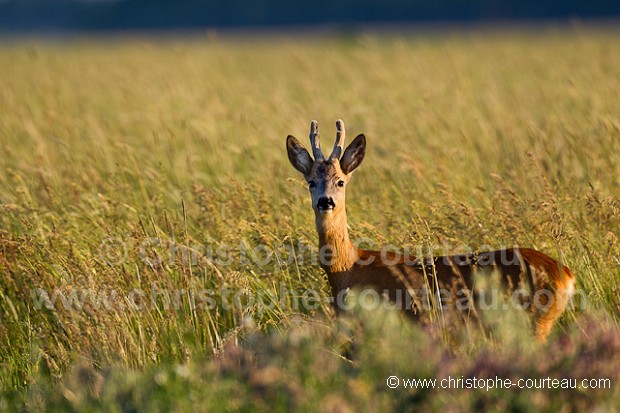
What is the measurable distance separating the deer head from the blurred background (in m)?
66.0

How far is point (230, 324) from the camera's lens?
5.12 metres

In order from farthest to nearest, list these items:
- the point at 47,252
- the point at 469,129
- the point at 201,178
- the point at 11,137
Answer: the point at 11,137 < the point at 469,129 < the point at 201,178 < the point at 47,252

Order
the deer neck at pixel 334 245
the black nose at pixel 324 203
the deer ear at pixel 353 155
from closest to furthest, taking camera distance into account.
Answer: the black nose at pixel 324 203, the deer neck at pixel 334 245, the deer ear at pixel 353 155

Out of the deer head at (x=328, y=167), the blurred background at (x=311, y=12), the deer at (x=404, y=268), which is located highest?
the blurred background at (x=311, y=12)

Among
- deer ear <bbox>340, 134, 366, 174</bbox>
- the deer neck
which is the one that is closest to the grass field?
the deer neck

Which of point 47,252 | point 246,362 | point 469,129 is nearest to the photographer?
point 246,362

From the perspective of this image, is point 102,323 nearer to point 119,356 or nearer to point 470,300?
point 119,356

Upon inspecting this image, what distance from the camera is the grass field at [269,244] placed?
137 inches

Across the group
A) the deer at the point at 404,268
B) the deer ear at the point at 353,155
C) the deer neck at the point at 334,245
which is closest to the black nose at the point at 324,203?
the deer at the point at 404,268

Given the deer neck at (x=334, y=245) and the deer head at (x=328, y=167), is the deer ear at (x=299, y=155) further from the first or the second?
the deer neck at (x=334, y=245)

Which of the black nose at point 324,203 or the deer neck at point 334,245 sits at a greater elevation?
the black nose at point 324,203

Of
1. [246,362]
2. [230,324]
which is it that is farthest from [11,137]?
[246,362]

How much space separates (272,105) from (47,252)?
5.39m

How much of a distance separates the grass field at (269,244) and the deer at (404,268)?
0.13 metres
